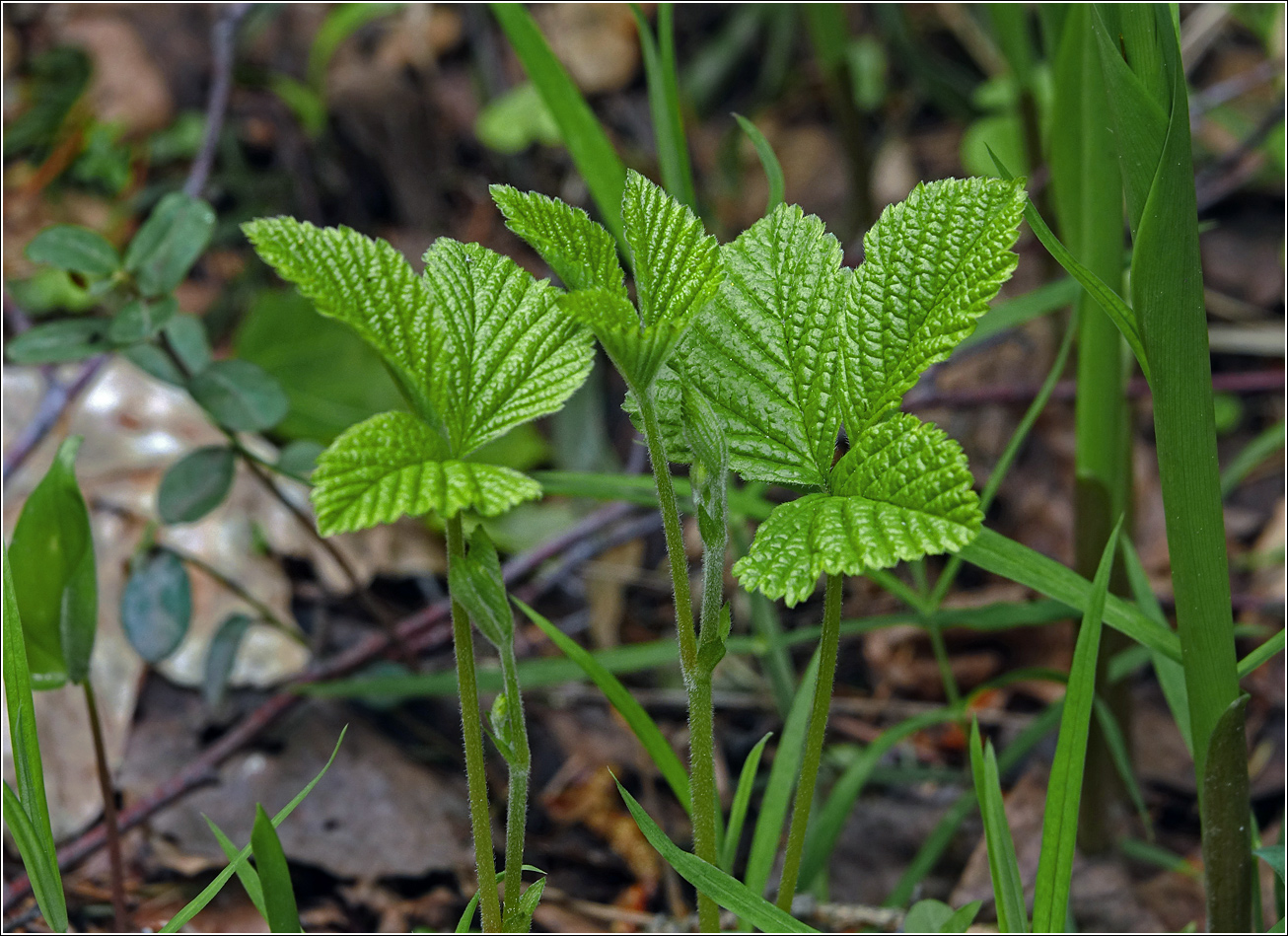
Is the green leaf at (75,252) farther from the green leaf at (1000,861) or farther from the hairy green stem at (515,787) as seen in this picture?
the green leaf at (1000,861)

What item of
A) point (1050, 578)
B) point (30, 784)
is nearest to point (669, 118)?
point (1050, 578)

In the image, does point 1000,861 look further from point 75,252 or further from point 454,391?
point 75,252

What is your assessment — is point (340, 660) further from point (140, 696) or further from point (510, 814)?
point (510, 814)

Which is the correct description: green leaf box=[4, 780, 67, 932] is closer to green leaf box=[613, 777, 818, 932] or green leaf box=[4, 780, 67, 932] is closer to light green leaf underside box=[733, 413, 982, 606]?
green leaf box=[613, 777, 818, 932]

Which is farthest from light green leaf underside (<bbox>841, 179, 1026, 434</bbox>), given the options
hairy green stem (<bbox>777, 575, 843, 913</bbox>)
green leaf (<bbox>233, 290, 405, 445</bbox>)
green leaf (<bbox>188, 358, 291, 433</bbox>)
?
green leaf (<bbox>233, 290, 405, 445</bbox>)

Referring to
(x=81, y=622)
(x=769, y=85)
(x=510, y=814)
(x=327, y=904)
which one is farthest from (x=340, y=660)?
(x=769, y=85)

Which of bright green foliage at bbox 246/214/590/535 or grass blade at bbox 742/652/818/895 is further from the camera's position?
grass blade at bbox 742/652/818/895

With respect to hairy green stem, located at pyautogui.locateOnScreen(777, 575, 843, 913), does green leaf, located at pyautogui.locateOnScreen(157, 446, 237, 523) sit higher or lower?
higher

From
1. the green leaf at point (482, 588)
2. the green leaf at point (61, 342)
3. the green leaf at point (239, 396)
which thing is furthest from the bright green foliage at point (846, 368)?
the green leaf at point (61, 342)
